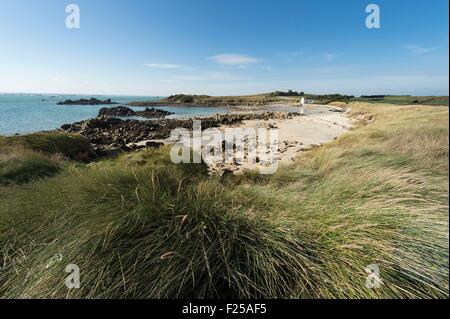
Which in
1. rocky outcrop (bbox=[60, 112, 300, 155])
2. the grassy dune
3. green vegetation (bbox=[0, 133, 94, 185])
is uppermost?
rocky outcrop (bbox=[60, 112, 300, 155])

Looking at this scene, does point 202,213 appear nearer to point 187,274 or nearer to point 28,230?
point 187,274

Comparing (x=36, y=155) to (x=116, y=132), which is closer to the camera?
(x=36, y=155)

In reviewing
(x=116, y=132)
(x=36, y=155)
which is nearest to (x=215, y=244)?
(x=36, y=155)

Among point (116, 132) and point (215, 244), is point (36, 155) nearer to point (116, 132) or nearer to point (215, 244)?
point (215, 244)

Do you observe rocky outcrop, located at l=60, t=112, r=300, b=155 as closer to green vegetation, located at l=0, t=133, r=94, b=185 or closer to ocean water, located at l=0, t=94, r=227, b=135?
green vegetation, located at l=0, t=133, r=94, b=185

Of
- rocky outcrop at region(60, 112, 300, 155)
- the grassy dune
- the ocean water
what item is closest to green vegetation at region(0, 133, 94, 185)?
rocky outcrop at region(60, 112, 300, 155)

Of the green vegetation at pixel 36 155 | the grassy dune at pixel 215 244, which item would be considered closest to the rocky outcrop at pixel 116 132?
the green vegetation at pixel 36 155

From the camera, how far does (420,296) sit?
2086mm

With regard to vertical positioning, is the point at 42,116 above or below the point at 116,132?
above

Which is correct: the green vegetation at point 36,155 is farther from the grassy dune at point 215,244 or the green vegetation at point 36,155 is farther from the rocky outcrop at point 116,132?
the grassy dune at point 215,244

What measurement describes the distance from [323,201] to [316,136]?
15359 mm

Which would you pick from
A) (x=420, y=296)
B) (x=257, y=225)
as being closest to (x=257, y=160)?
(x=257, y=225)

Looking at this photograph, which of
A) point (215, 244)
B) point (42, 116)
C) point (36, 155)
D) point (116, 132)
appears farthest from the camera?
point (42, 116)
